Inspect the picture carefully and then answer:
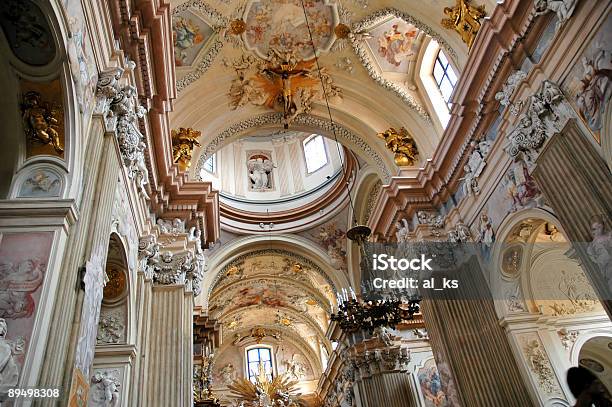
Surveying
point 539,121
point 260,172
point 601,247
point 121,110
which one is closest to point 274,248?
point 260,172

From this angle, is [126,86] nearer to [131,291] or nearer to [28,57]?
[28,57]

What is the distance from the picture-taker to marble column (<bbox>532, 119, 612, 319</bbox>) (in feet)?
18.8

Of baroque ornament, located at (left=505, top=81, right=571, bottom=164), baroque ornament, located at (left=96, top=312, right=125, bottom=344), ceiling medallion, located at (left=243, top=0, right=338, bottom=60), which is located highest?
ceiling medallion, located at (left=243, top=0, right=338, bottom=60)

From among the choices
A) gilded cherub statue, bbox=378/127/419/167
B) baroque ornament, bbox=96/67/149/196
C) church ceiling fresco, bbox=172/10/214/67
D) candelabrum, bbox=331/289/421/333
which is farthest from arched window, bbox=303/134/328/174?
baroque ornament, bbox=96/67/149/196

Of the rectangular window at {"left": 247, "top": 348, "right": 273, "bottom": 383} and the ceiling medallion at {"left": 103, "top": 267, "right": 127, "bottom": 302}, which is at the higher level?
the rectangular window at {"left": 247, "top": 348, "right": 273, "bottom": 383}

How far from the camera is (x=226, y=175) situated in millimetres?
19906

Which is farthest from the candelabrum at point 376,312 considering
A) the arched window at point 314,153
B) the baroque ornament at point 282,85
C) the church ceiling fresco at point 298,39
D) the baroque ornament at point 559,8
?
the arched window at point 314,153

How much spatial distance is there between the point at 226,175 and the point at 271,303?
7.45 m

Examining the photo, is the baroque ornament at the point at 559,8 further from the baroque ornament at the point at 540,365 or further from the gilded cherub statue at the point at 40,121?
the gilded cherub statue at the point at 40,121

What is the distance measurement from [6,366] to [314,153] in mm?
17557

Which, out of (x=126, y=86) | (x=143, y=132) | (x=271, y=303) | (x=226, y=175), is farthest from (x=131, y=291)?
(x=271, y=303)

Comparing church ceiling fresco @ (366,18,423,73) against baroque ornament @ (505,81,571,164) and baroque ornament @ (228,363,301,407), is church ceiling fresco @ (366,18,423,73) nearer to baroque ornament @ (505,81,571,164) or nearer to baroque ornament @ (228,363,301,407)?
baroque ornament @ (505,81,571,164)

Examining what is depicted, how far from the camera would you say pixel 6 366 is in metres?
3.46

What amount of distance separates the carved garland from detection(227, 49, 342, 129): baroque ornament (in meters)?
0.23
